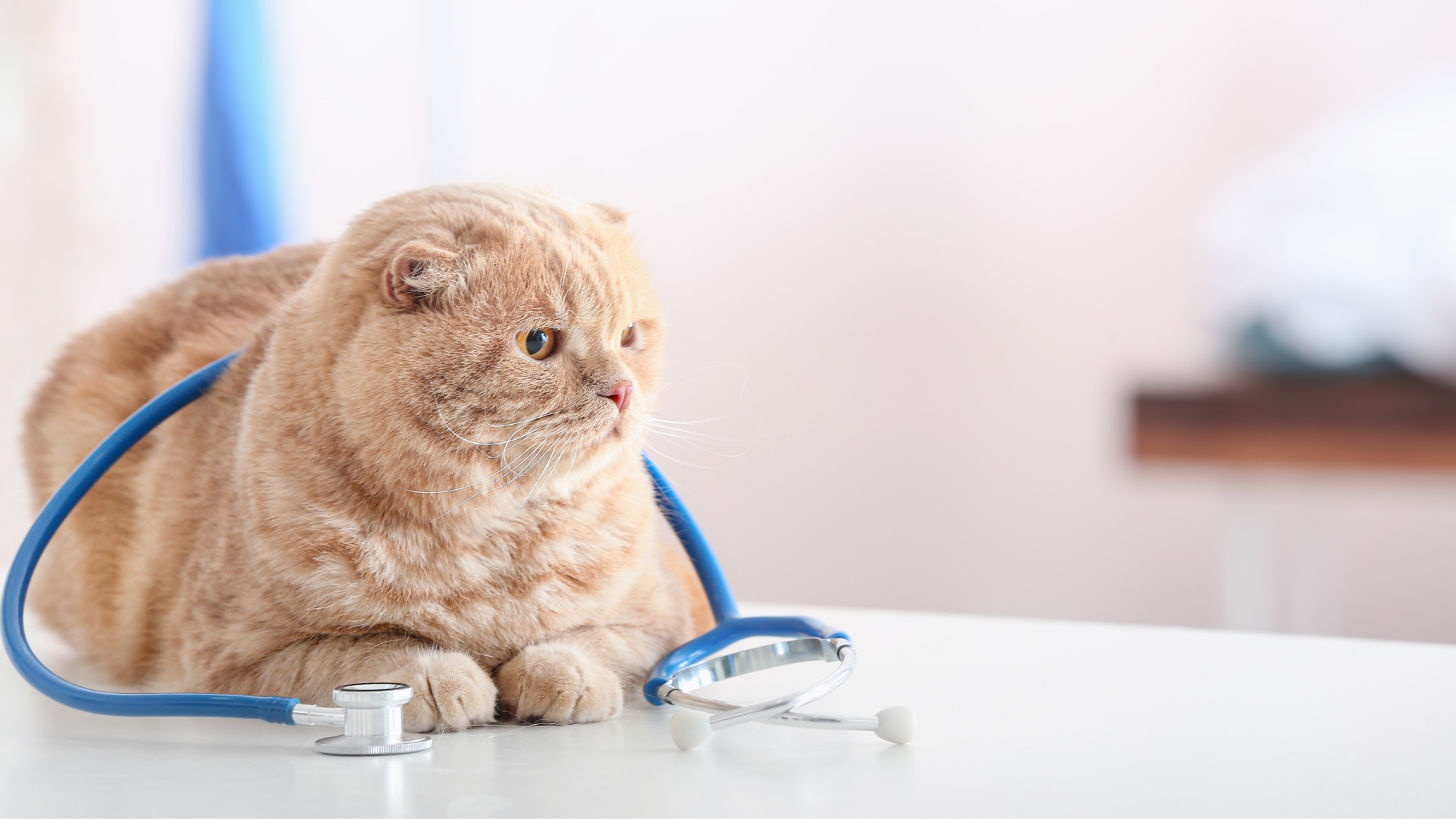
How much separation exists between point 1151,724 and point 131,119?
91.4 inches

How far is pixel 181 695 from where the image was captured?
0.77 m

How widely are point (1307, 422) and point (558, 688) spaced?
5.72 ft

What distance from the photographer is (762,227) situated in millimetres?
2803

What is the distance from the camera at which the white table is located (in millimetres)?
637

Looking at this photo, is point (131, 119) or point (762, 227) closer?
point (131, 119)

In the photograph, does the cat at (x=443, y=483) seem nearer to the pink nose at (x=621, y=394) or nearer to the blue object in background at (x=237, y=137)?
the pink nose at (x=621, y=394)

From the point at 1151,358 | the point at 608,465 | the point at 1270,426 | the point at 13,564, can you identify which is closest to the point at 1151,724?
the point at 608,465

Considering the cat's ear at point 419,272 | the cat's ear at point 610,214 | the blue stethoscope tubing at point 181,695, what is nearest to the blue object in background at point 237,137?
the blue stethoscope tubing at point 181,695

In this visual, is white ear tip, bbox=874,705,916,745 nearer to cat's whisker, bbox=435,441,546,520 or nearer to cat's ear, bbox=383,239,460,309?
cat's whisker, bbox=435,441,546,520

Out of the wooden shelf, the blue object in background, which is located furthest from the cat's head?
the wooden shelf

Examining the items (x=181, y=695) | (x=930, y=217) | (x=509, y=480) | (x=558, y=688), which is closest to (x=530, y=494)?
(x=509, y=480)

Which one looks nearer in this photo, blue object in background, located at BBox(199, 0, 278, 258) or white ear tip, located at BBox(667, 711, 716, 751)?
white ear tip, located at BBox(667, 711, 716, 751)

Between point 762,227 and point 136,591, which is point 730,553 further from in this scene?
point 136,591

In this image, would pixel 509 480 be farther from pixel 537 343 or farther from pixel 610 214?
pixel 610 214
